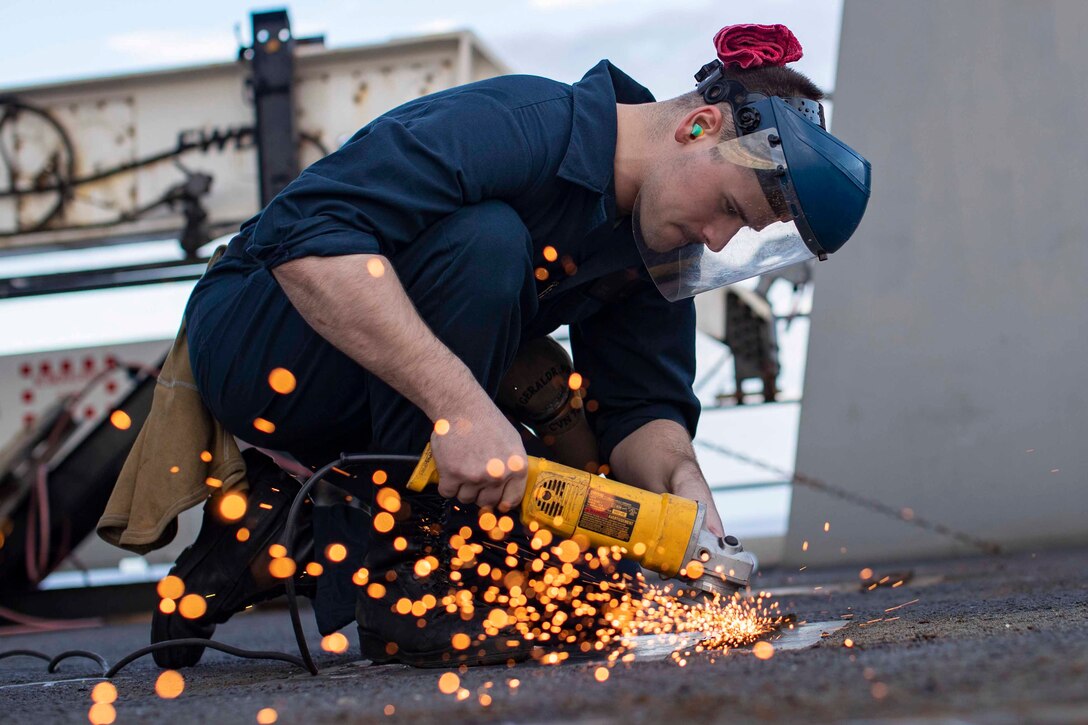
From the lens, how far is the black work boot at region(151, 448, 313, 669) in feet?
6.66

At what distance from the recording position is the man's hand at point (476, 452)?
1.56 m

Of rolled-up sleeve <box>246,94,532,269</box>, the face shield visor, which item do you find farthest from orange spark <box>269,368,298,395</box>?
the face shield visor

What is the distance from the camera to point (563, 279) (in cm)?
197

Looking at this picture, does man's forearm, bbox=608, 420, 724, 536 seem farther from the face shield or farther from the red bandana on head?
the red bandana on head

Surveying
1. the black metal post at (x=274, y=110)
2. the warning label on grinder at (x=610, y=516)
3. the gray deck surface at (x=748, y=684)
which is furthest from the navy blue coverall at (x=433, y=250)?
the black metal post at (x=274, y=110)

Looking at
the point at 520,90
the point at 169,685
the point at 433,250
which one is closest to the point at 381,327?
the point at 433,250

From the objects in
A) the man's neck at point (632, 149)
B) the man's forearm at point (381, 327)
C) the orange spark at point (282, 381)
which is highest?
the man's neck at point (632, 149)

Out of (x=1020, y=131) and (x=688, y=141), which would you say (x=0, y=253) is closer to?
(x=688, y=141)

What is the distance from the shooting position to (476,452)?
1564 millimetres

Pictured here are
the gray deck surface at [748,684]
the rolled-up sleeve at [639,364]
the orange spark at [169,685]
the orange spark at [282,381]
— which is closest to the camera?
the gray deck surface at [748,684]

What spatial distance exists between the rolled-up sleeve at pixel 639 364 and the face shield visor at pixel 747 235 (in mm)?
196

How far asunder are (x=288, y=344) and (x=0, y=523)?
8.11ft

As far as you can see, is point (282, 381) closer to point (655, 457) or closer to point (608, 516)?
point (608, 516)

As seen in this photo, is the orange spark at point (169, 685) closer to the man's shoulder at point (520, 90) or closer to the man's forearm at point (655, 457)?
the man's forearm at point (655, 457)
